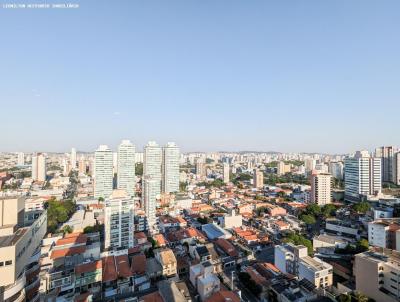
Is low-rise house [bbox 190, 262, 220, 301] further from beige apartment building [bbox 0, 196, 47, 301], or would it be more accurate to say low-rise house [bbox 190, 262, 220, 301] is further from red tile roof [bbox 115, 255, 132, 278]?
beige apartment building [bbox 0, 196, 47, 301]

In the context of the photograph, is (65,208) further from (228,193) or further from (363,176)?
(363,176)

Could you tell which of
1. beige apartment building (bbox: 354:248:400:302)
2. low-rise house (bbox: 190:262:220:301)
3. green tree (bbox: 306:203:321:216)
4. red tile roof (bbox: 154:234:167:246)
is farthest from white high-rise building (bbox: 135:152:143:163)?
beige apartment building (bbox: 354:248:400:302)

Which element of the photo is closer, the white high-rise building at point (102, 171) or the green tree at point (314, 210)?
the green tree at point (314, 210)

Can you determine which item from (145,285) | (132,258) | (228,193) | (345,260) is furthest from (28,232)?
(228,193)

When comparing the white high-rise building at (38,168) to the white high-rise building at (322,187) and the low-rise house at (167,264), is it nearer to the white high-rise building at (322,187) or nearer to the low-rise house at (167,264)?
the low-rise house at (167,264)

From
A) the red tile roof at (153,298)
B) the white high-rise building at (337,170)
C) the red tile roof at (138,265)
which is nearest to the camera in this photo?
the red tile roof at (153,298)

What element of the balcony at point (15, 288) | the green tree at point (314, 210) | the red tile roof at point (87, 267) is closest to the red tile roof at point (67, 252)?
the red tile roof at point (87, 267)

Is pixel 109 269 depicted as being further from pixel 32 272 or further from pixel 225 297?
pixel 32 272
